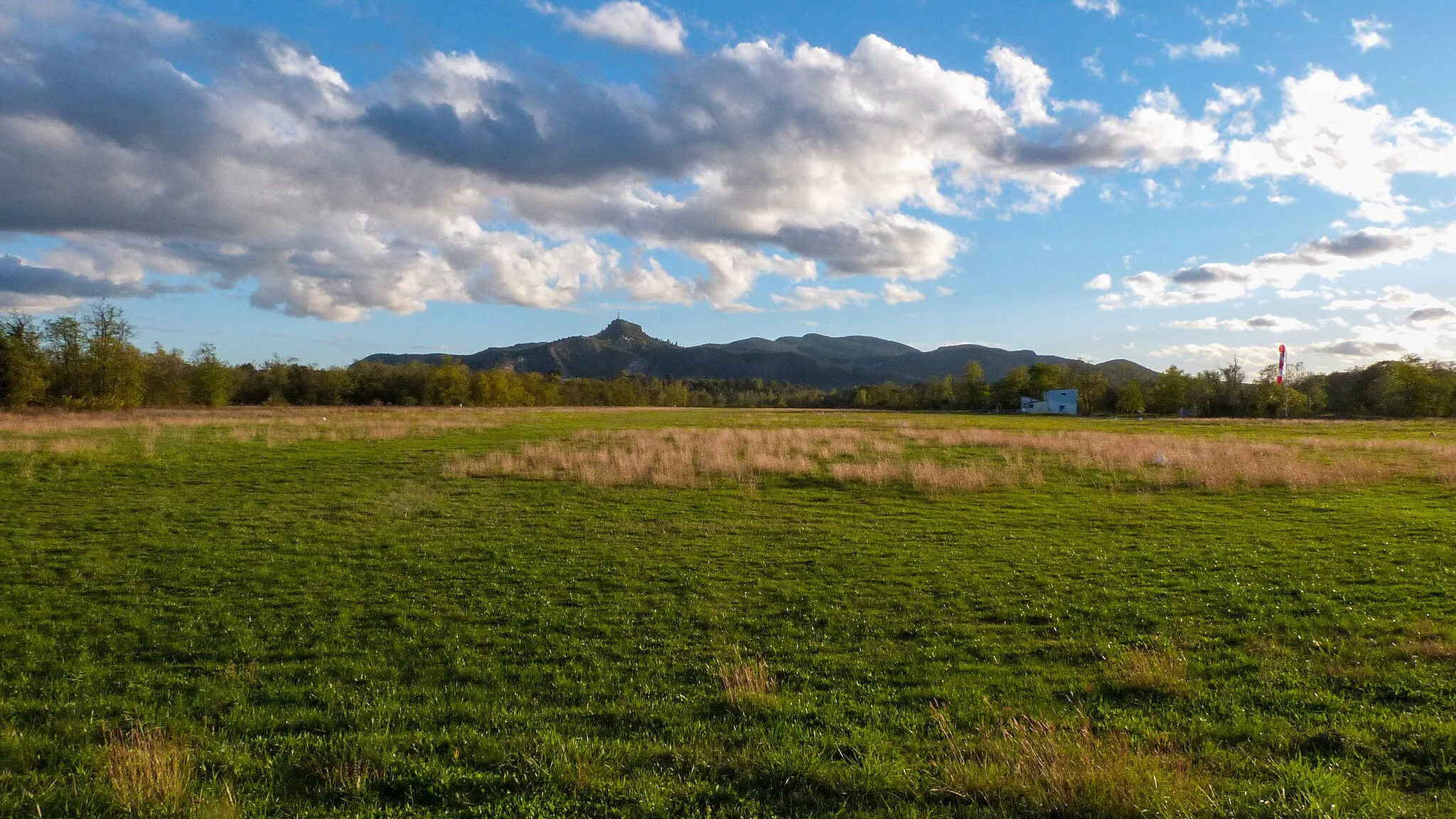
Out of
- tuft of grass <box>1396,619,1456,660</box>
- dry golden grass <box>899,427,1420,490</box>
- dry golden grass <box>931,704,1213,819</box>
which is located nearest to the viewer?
Result: dry golden grass <box>931,704,1213,819</box>

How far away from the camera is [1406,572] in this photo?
12148mm

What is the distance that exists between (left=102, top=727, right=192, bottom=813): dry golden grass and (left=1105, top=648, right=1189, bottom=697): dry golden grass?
331 inches

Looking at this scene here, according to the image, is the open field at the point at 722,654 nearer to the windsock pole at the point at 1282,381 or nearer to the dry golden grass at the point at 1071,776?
the dry golden grass at the point at 1071,776

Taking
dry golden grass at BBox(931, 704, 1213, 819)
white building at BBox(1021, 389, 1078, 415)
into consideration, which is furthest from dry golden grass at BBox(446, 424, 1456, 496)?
white building at BBox(1021, 389, 1078, 415)

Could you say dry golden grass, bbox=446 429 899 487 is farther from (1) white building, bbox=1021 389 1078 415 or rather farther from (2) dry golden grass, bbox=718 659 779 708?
(1) white building, bbox=1021 389 1078 415

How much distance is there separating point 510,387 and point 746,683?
418ft

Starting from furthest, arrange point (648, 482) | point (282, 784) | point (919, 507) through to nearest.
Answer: point (648, 482) < point (919, 507) < point (282, 784)

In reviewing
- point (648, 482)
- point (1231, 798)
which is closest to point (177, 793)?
point (1231, 798)

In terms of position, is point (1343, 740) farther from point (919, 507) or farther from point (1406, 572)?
point (919, 507)

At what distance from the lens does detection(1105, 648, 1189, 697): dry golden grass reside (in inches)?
287

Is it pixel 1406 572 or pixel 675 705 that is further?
pixel 1406 572

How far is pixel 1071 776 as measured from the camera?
5.09 metres

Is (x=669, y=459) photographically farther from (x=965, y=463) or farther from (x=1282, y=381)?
(x=1282, y=381)

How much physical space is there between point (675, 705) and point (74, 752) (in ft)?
16.6
